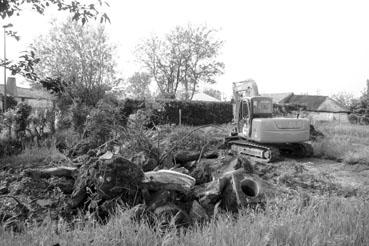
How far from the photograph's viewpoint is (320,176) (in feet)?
22.7

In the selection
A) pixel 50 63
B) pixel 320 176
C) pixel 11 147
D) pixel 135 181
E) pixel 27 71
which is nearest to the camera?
pixel 27 71

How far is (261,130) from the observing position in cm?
975

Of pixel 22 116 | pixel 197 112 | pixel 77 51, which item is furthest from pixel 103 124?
pixel 77 51

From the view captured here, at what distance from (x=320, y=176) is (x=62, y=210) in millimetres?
5403

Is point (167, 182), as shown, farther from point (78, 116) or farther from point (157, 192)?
point (78, 116)

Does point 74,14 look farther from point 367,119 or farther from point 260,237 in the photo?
point 367,119

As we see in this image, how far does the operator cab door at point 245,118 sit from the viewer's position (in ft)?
34.8

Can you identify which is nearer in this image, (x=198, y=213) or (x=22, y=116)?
(x=198, y=213)

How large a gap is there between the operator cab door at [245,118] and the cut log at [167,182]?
597 centimetres

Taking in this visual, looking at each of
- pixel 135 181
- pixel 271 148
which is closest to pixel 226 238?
pixel 135 181

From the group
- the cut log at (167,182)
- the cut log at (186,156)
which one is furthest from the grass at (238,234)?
the cut log at (186,156)

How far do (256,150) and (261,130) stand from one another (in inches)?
38.0

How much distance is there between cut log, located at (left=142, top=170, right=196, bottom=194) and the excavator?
536 centimetres

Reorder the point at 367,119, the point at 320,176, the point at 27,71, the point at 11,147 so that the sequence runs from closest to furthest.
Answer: the point at 27,71
the point at 320,176
the point at 11,147
the point at 367,119
